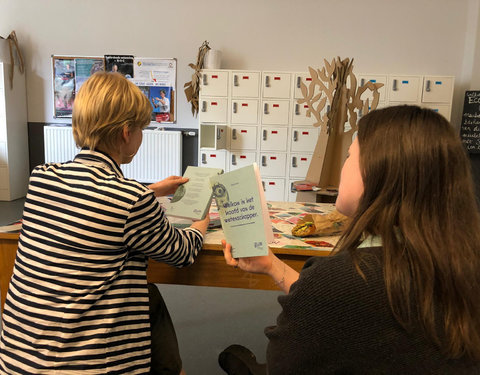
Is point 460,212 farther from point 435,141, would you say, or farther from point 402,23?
point 402,23

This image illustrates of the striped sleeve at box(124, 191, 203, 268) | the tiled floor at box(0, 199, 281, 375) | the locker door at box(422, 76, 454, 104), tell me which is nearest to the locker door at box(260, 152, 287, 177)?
the locker door at box(422, 76, 454, 104)

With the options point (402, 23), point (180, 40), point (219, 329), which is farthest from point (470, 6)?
point (219, 329)

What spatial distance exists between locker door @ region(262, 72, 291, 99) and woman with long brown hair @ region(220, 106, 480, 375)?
13.6ft

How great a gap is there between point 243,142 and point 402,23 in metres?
2.56

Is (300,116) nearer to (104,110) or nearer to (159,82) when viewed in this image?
(159,82)

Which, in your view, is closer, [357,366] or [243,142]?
[357,366]

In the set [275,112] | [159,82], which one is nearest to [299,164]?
[275,112]

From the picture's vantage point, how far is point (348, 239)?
0.68 meters

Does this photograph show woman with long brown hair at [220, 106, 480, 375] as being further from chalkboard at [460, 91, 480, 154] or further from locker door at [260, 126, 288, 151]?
chalkboard at [460, 91, 480, 154]

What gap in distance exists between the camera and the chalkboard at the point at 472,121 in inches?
181

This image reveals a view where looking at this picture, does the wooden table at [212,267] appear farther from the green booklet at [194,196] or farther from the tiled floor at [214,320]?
the tiled floor at [214,320]

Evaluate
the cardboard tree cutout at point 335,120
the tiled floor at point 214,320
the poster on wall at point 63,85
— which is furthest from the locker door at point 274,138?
the poster on wall at point 63,85

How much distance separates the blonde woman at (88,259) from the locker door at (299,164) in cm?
390

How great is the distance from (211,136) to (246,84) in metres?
0.78
